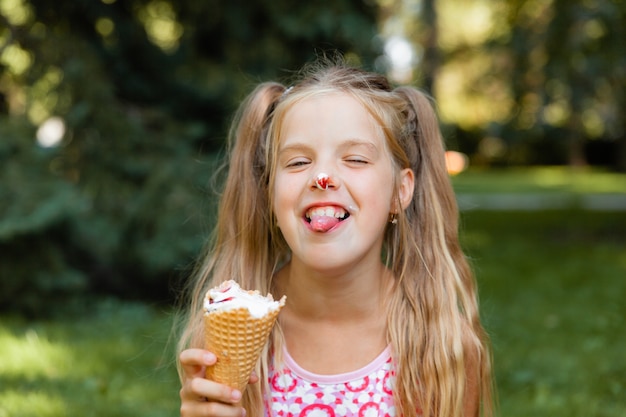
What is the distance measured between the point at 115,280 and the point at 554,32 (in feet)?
19.7

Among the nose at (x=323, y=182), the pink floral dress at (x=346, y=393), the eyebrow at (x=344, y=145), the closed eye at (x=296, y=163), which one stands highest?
the eyebrow at (x=344, y=145)

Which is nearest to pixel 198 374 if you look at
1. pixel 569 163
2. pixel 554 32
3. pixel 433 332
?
pixel 433 332

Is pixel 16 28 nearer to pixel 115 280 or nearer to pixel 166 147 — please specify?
pixel 166 147

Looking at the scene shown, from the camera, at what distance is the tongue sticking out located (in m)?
2.26

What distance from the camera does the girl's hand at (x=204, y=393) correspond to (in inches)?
79.3

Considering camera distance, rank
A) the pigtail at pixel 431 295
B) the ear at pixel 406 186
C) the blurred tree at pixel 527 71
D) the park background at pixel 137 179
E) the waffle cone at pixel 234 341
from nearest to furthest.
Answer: the waffle cone at pixel 234 341 → the pigtail at pixel 431 295 → the ear at pixel 406 186 → the park background at pixel 137 179 → the blurred tree at pixel 527 71

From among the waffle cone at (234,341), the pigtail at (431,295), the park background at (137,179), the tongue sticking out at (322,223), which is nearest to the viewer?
the waffle cone at (234,341)

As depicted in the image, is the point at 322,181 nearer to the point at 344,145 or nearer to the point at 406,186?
the point at 344,145

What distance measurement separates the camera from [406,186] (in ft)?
8.77

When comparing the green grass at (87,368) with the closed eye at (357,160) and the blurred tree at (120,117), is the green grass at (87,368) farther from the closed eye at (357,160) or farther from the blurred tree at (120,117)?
the closed eye at (357,160)

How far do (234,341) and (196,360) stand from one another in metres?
0.12

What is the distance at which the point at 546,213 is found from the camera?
1352 centimetres

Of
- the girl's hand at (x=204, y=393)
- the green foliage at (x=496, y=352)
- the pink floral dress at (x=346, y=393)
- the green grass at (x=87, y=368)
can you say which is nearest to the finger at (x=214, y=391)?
the girl's hand at (x=204, y=393)

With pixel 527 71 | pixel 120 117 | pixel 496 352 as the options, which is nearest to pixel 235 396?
pixel 496 352
